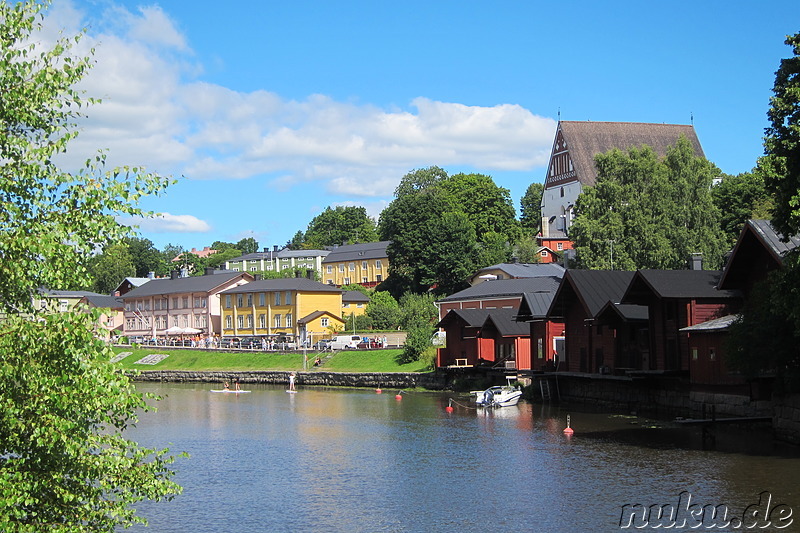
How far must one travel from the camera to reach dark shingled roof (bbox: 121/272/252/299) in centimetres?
11911

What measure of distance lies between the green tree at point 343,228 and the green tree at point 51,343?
168 meters

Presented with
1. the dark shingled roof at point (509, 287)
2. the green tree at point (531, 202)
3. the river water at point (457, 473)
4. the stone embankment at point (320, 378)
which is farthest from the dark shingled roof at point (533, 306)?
the green tree at point (531, 202)

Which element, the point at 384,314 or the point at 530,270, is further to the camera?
the point at 384,314

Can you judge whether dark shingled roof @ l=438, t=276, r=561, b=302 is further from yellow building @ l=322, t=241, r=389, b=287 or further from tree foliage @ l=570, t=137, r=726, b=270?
yellow building @ l=322, t=241, r=389, b=287

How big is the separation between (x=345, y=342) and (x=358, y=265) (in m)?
60.7

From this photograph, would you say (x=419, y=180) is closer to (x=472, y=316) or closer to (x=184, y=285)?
(x=184, y=285)

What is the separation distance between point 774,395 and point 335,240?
154982mm

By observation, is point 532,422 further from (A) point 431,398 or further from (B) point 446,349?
(B) point 446,349

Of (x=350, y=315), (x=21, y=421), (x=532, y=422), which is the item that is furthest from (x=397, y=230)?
(x=21, y=421)

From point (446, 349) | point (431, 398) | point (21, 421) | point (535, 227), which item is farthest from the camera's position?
point (535, 227)

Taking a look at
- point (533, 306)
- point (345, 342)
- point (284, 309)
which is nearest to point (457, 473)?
point (533, 306)

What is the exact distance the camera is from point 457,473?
30.9m

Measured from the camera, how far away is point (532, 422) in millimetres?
45688

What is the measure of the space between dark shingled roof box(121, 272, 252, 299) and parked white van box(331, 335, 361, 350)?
3029cm
